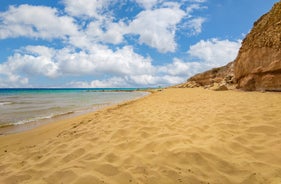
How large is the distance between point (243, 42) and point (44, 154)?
1631 centimetres

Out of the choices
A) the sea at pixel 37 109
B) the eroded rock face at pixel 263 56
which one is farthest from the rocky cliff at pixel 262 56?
the sea at pixel 37 109

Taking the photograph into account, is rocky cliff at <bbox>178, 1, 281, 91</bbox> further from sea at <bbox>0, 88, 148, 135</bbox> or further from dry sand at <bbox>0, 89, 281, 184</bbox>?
sea at <bbox>0, 88, 148, 135</bbox>

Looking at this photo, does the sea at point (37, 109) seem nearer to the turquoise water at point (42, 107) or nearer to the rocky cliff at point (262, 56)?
the turquoise water at point (42, 107)

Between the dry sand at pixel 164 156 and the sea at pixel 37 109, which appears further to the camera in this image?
the sea at pixel 37 109

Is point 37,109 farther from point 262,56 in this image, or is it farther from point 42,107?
point 262,56

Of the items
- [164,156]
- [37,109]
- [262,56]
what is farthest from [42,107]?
[262,56]

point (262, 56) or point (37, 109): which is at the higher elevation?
point (262, 56)

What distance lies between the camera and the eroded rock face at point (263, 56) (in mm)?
11641

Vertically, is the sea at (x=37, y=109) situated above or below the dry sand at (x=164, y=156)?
below

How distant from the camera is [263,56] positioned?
41.6ft

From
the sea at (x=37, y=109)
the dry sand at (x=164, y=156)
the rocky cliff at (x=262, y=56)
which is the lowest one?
the sea at (x=37, y=109)

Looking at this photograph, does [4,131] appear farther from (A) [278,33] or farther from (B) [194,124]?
(A) [278,33]

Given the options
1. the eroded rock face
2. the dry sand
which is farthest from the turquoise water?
the eroded rock face

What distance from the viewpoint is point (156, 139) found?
4.02 metres
